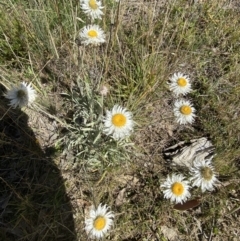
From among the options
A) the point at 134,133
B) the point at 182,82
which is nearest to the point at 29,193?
the point at 134,133

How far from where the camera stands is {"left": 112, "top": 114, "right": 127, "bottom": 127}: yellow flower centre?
1468mm

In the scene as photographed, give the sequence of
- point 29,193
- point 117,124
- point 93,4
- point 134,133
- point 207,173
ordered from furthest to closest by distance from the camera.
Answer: point 134,133, point 29,193, point 93,4, point 207,173, point 117,124

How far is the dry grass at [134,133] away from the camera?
1.80 meters

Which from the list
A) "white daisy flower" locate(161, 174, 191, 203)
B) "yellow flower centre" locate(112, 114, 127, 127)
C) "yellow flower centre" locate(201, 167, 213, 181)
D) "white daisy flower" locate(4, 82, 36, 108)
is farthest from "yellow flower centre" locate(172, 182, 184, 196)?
"white daisy flower" locate(4, 82, 36, 108)

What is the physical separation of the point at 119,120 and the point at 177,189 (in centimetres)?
51

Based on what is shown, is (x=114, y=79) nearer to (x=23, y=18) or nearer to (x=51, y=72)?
(x=51, y=72)

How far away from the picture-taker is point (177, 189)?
5.41 ft

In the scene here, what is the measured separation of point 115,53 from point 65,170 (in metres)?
0.82

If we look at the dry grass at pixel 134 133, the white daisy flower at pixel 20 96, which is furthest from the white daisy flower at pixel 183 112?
the white daisy flower at pixel 20 96

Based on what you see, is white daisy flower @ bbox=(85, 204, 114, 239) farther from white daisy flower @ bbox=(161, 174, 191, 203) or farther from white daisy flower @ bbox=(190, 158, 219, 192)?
white daisy flower @ bbox=(190, 158, 219, 192)

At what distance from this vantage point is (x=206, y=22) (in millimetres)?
2422

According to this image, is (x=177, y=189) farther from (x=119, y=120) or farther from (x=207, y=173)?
(x=119, y=120)

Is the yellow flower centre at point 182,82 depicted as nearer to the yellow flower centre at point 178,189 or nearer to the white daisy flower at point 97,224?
the yellow flower centre at point 178,189

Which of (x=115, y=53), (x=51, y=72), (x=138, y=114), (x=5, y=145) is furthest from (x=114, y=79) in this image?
(x=5, y=145)
